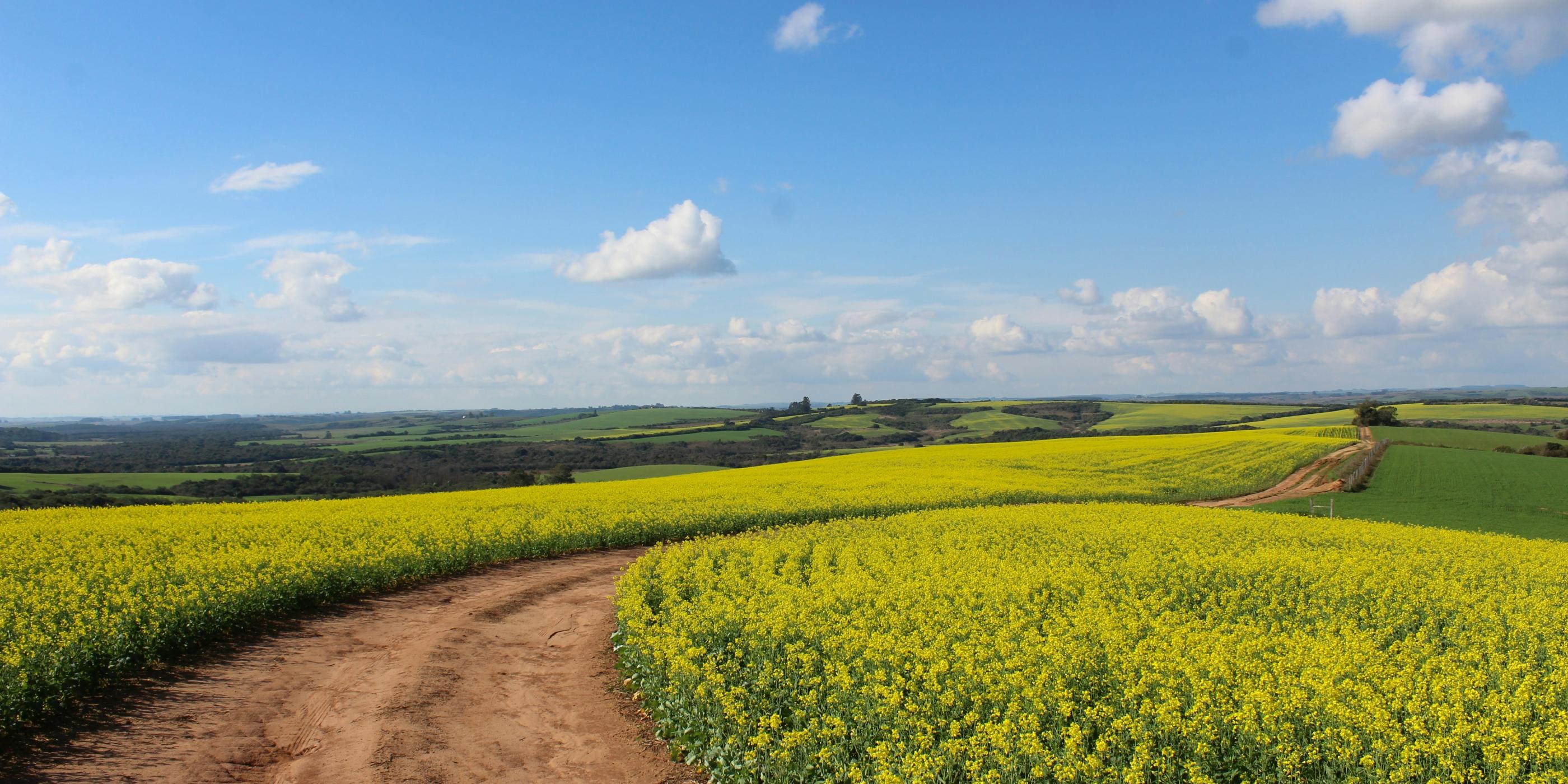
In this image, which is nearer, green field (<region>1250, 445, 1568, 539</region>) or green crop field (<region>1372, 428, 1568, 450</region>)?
green field (<region>1250, 445, 1568, 539</region>)

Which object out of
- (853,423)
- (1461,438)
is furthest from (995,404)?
(1461,438)

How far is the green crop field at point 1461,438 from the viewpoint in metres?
57.4

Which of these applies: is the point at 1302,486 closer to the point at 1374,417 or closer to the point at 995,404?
the point at 1374,417

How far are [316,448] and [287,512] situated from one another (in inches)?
3333

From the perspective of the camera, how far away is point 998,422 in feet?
322

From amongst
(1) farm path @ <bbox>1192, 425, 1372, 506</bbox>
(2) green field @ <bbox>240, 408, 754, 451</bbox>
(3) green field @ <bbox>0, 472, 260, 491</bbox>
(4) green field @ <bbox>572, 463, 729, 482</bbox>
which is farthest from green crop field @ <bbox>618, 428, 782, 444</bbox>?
(1) farm path @ <bbox>1192, 425, 1372, 506</bbox>

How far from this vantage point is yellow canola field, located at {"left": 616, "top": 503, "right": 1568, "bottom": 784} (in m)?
5.96

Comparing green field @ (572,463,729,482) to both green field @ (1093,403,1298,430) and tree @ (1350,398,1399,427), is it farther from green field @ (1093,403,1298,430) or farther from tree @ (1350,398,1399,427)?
tree @ (1350,398,1399,427)

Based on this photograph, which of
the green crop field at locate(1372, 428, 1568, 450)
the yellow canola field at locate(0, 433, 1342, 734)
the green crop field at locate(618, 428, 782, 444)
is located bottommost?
the green crop field at locate(1372, 428, 1568, 450)

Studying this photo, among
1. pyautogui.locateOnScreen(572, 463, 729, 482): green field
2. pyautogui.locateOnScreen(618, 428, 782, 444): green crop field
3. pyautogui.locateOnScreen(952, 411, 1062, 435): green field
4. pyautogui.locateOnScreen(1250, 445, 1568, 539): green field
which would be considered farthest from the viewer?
pyautogui.locateOnScreen(952, 411, 1062, 435): green field

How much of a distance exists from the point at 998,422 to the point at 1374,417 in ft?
125

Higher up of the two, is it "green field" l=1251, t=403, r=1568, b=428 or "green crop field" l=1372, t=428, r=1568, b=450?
"green field" l=1251, t=403, r=1568, b=428

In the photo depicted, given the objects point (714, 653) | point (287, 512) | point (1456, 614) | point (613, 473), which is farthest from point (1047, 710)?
point (613, 473)

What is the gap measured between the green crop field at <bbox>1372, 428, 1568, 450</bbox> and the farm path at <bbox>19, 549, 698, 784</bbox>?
221 ft
